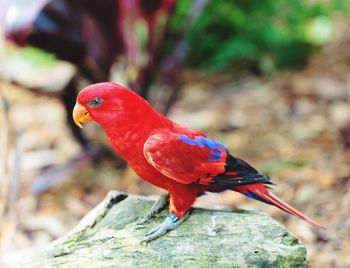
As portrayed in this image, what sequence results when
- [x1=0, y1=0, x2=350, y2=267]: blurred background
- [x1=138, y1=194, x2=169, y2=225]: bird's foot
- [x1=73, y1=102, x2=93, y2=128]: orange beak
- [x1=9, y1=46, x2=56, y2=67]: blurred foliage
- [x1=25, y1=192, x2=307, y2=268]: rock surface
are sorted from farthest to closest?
[x1=9, y1=46, x2=56, y2=67]: blurred foliage
[x1=0, y1=0, x2=350, y2=267]: blurred background
[x1=138, y1=194, x2=169, y2=225]: bird's foot
[x1=73, y1=102, x2=93, y2=128]: orange beak
[x1=25, y1=192, x2=307, y2=268]: rock surface

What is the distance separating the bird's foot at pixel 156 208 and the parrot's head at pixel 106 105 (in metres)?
0.35

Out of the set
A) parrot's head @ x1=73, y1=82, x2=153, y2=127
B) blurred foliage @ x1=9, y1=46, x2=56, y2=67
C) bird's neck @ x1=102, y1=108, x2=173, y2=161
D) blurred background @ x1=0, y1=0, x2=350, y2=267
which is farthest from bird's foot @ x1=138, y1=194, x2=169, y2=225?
blurred foliage @ x1=9, y1=46, x2=56, y2=67

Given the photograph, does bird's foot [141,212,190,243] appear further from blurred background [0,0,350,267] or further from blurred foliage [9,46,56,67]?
blurred foliage [9,46,56,67]

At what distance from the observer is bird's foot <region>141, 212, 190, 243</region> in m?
1.88

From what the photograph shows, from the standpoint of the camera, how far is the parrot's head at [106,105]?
1.87 metres

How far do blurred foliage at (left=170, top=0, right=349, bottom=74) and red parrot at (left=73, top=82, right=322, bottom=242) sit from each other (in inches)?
92.1

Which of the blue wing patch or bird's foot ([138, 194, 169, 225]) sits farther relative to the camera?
bird's foot ([138, 194, 169, 225])

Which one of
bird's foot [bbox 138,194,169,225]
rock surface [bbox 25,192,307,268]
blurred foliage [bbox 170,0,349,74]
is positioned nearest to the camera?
rock surface [bbox 25,192,307,268]

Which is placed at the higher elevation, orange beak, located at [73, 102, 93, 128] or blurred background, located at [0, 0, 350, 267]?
orange beak, located at [73, 102, 93, 128]

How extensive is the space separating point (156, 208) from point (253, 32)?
252 cm

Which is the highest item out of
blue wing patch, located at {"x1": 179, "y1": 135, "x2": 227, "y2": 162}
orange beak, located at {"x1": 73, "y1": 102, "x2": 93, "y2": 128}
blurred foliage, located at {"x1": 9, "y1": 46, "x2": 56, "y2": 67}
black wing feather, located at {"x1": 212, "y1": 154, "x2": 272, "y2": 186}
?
orange beak, located at {"x1": 73, "y1": 102, "x2": 93, "y2": 128}

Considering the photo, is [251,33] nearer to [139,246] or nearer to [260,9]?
[260,9]

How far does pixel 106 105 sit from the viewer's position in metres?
1.87

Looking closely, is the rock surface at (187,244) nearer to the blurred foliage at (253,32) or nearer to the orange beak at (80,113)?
the orange beak at (80,113)
